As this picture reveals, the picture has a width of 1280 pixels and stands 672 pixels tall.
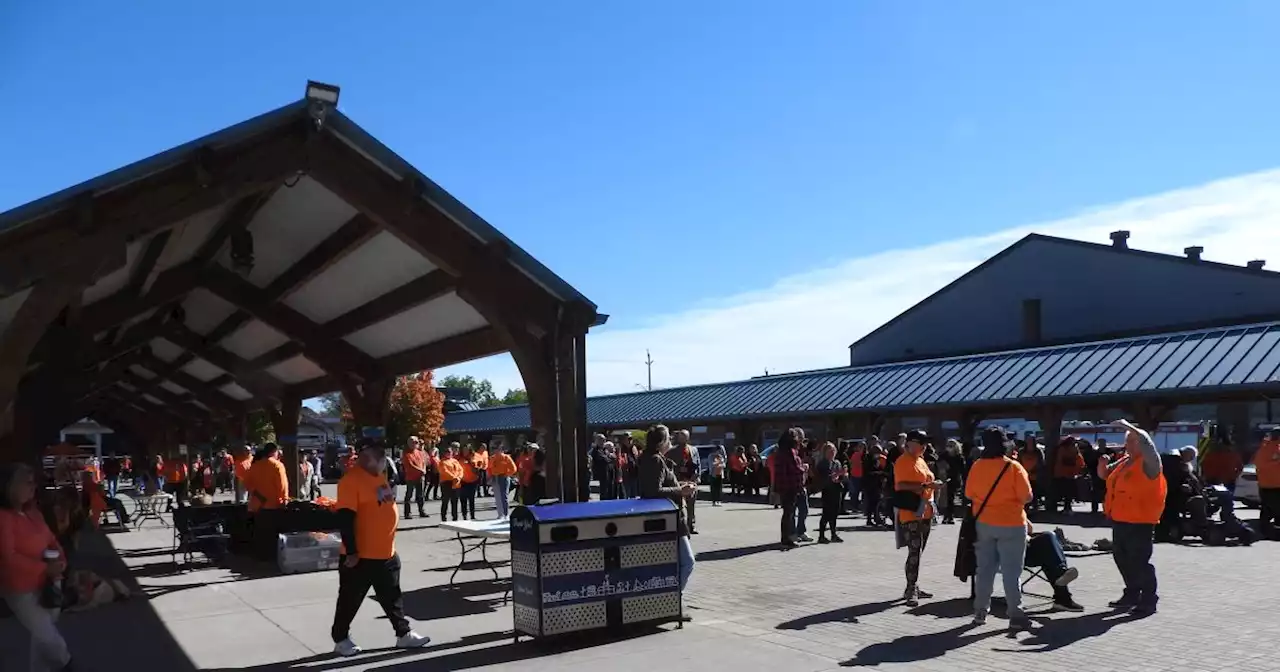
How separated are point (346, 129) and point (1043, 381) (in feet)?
56.1

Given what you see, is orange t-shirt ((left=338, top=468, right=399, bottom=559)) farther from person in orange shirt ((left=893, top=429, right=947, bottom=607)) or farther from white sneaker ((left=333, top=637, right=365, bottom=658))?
person in orange shirt ((left=893, top=429, right=947, bottom=607))

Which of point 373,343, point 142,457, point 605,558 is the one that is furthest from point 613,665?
point 142,457

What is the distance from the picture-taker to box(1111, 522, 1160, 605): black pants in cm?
893

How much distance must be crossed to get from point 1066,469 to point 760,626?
12829mm

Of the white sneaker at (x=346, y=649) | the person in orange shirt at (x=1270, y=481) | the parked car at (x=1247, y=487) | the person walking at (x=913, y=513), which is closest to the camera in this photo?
the white sneaker at (x=346, y=649)

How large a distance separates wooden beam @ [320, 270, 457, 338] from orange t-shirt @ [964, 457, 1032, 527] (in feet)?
18.3

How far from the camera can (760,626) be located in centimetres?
889

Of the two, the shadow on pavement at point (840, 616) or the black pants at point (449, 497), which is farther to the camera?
the black pants at point (449, 497)

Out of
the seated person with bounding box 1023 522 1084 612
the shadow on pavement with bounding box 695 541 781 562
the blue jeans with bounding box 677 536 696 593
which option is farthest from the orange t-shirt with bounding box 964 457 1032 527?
the shadow on pavement with bounding box 695 541 781 562

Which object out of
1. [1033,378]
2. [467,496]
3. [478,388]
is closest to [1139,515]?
[467,496]

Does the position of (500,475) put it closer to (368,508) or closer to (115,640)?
(115,640)

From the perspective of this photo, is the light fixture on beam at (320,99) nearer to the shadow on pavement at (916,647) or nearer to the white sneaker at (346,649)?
the white sneaker at (346,649)

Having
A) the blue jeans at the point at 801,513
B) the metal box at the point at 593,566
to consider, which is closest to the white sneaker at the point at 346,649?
the metal box at the point at 593,566

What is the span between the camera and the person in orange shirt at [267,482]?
14.2 meters
